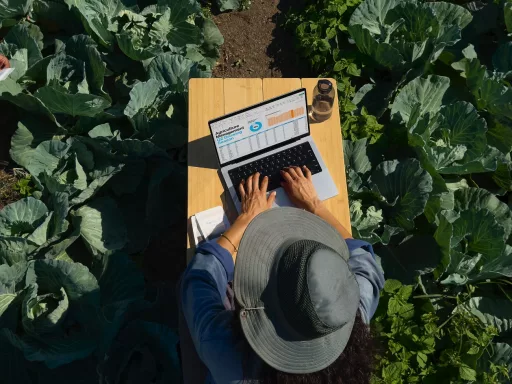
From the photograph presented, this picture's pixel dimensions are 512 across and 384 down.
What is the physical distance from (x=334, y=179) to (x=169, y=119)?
1374 millimetres

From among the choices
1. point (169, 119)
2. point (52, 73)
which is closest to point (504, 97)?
point (169, 119)

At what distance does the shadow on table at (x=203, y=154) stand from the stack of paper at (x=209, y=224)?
0.31 meters

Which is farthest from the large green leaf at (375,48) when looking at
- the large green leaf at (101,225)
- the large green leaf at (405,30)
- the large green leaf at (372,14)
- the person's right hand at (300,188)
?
the large green leaf at (101,225)

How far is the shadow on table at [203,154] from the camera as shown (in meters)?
3.01

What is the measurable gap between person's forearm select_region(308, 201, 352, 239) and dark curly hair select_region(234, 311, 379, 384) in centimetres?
59

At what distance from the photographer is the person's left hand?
2.73 m

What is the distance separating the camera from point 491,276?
11.4 feet

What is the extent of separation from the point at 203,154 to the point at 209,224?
48cm

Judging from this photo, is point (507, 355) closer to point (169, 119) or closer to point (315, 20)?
point (169, 119)

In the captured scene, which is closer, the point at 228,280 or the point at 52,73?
the point at 228,280

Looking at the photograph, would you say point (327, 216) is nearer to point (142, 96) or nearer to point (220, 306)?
point (220, 306)

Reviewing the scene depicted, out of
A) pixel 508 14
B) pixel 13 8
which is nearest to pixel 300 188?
pixel 508 14

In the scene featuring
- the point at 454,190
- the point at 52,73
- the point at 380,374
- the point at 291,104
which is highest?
the point at 291,104

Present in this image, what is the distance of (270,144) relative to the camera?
2910 mm
